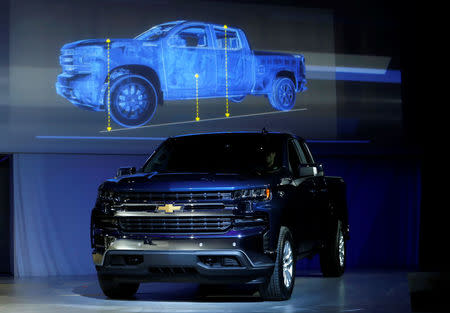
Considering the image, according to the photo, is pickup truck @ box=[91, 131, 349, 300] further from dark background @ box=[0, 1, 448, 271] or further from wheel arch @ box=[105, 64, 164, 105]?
dark background @ box=[0, 1, 448, 271]

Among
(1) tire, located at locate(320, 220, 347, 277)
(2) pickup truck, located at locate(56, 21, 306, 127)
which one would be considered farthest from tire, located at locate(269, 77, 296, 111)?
(1) tire, located at locate(320, 220, 347, 277)

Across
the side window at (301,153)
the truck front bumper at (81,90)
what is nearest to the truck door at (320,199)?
the side window at (301,153)

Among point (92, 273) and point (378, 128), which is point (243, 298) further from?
point (378, 128)

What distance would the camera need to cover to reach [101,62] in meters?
12.0

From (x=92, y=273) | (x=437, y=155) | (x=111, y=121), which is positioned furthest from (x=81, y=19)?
(x=437, y=155)

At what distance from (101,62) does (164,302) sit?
490cm

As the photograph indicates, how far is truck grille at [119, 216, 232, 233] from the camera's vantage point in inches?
304

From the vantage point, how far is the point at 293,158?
9195 millimetres

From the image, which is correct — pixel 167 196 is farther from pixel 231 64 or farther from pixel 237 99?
pixel 231 64

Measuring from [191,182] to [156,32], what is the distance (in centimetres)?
507

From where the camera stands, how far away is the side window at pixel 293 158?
8.95 metres

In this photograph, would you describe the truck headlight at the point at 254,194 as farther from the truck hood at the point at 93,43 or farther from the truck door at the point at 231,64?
the truck hood at the point at 93,43

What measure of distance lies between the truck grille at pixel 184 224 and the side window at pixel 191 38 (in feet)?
16.8

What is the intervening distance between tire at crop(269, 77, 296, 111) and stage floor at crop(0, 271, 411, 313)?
9.97 feet
